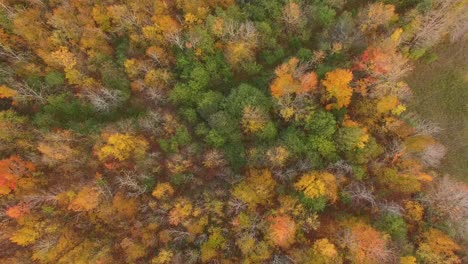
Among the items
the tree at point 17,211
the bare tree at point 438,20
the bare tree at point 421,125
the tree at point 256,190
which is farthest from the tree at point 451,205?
the tree at point 17,211

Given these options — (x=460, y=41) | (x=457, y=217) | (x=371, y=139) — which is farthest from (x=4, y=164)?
(x=460, y=41)

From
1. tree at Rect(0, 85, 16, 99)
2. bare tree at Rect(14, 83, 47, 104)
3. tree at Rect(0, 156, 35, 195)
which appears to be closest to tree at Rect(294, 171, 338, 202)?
tree at Rect(0, 156, 35, 195)

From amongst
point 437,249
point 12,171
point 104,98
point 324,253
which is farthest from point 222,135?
point 437,249

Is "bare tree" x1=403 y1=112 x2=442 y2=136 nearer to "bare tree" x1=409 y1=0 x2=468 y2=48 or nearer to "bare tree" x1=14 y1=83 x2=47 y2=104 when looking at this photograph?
"bare tree" x1=409 y1=0 x2=468 y2=48

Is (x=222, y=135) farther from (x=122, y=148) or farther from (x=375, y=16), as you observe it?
(x=375, y=16)

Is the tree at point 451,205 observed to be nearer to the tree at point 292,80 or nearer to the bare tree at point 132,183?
the tree at point 292,80
